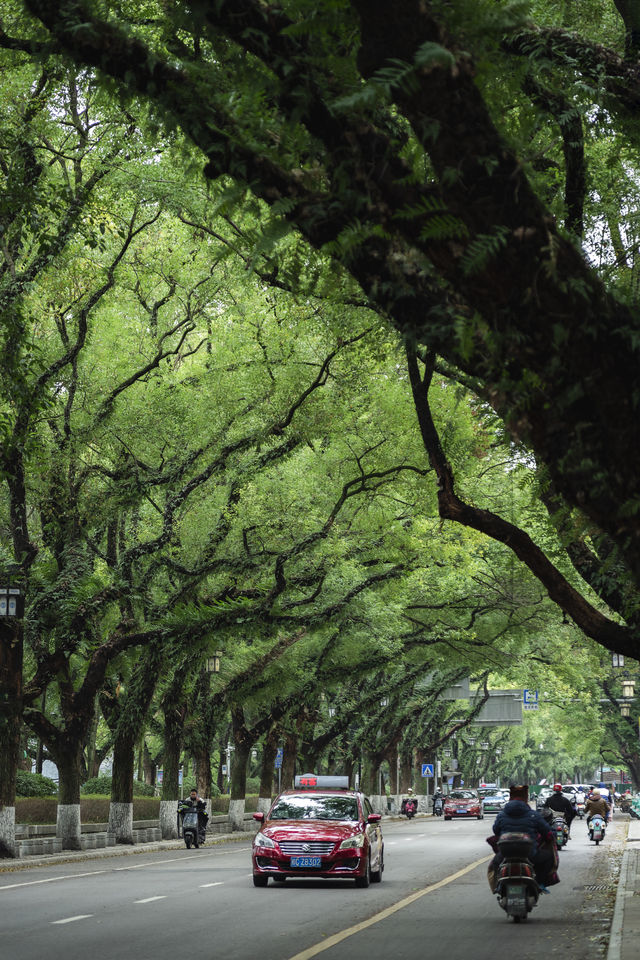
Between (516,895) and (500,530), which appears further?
(516,895)

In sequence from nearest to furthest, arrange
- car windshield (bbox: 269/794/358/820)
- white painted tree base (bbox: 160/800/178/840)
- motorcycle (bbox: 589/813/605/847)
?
car windshield (bbox: 269/794/358/820)
motorcycle (bbox: 589/813/605/847)
white painted tree base (bbox: 160/800/178/840)

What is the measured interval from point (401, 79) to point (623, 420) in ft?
7.07

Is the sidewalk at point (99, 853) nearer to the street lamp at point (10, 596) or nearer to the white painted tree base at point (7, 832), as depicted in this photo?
the white painted tree base at point (7, 832)

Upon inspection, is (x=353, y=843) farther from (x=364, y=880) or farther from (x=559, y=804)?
(x=559, y=804)

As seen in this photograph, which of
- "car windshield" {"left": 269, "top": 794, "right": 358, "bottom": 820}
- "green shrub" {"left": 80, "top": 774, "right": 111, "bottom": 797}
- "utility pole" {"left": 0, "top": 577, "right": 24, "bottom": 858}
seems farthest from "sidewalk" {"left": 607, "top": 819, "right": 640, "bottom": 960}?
"green shrub" {"left": 80, "top": 774, "right": 111, "bottom": 797}

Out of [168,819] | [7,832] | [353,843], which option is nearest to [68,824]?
[7,832]

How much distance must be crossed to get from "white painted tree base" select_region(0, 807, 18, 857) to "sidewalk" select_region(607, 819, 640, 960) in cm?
1251

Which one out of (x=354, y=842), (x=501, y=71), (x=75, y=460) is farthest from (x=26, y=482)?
(x=501, y=71)

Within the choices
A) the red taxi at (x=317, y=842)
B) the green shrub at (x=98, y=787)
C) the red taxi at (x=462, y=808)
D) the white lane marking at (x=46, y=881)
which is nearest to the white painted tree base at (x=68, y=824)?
the white lane marking at (x=46, y=881)

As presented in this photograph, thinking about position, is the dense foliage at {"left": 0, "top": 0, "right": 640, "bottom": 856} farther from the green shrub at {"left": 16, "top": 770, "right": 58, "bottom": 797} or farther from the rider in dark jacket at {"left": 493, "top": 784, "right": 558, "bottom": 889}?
the green shrub at {"left": 16, "top": 770, "right": 58, "bottom": 797}

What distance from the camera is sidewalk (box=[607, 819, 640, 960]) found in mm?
10727

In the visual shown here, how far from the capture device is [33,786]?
3678 centimetres

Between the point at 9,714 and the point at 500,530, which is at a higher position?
the point at 500,530

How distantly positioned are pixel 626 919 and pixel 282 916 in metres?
3.97
